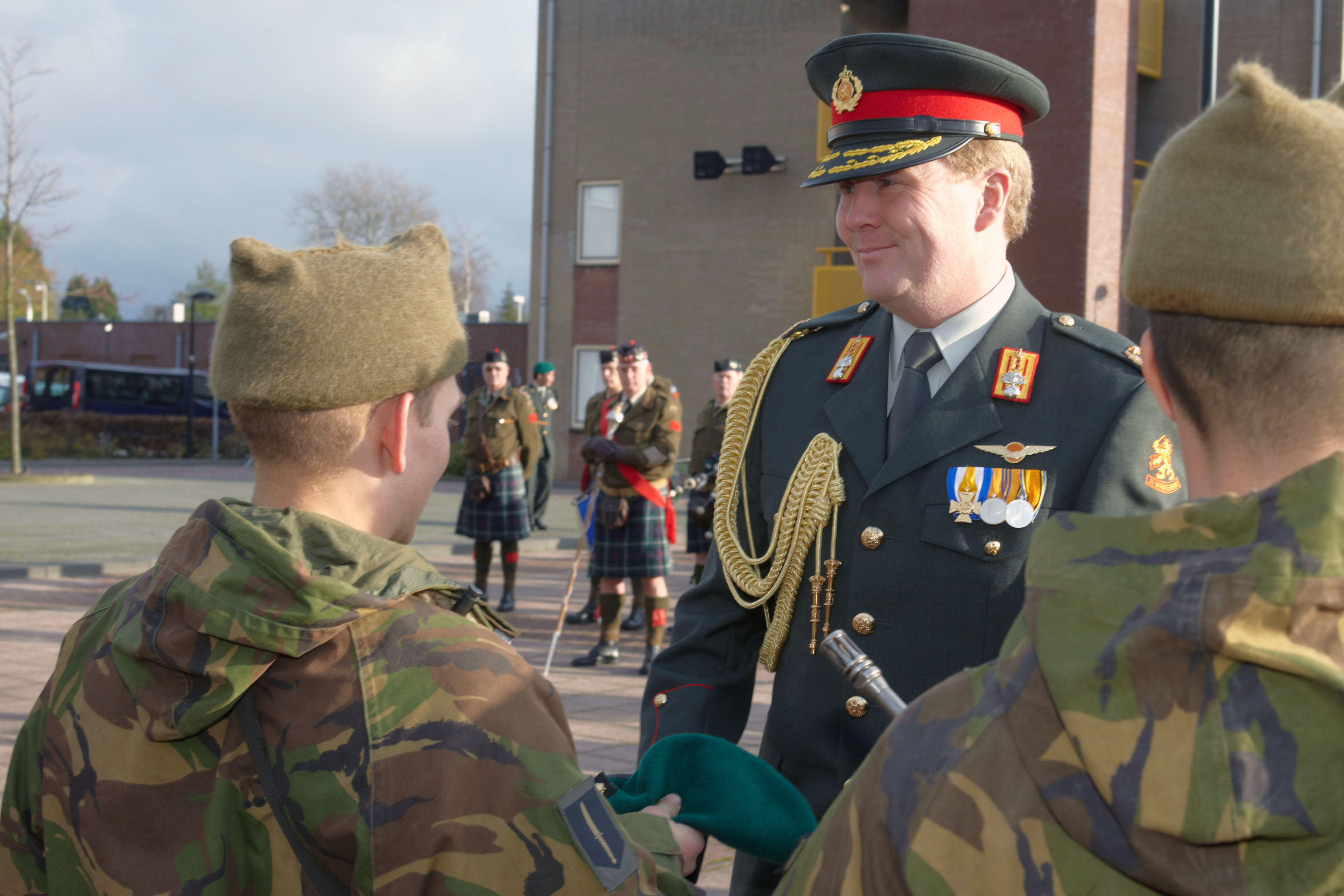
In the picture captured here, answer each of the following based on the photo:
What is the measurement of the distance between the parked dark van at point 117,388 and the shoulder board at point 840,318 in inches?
1588

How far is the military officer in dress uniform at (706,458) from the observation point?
9719mm

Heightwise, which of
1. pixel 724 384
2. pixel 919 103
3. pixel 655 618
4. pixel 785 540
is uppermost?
pixel 919 103

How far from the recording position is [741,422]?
2564 mm

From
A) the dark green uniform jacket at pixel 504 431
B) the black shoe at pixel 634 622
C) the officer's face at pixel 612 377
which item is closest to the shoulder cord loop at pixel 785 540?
the black shoe at pixel 634 622

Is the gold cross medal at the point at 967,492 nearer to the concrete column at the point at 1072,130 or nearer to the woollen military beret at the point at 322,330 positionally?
the woollen military beret at the point at 322,330

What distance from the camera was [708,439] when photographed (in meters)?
10.7

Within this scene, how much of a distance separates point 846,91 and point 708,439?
8.31 metres

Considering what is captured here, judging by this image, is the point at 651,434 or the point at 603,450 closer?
the point at 603,450

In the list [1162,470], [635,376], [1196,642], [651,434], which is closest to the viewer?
[1196,642]

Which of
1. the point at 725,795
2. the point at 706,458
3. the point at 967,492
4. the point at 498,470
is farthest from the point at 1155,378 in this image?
the point at 498,470

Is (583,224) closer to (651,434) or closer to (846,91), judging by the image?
(651,434)

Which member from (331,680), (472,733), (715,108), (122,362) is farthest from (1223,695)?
→ (122,362)

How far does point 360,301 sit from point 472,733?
61 cm

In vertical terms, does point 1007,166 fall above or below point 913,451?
above
